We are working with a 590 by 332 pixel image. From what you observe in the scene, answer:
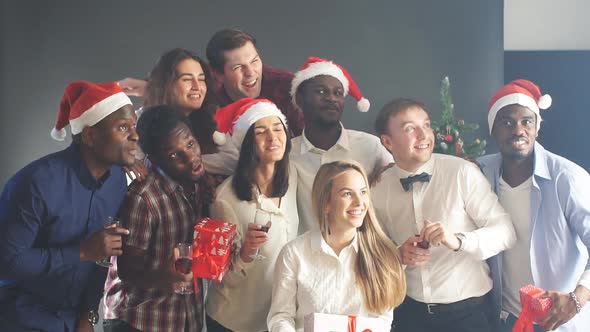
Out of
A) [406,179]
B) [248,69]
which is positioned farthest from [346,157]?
[248,69]

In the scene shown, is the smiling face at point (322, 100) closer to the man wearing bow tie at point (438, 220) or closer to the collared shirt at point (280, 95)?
the collared shirt at point (280, 95)

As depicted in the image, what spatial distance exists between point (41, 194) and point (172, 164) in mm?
582

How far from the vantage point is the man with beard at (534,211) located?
10.2 ft

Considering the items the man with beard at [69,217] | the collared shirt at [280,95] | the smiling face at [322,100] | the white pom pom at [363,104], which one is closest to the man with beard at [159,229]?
the man with beard at [69,217]

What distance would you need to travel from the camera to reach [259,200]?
315 cm

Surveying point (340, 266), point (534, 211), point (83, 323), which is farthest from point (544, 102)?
point (83, 323)

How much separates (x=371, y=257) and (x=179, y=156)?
0.97 metres

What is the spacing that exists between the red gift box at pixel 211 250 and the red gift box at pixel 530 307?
130cm

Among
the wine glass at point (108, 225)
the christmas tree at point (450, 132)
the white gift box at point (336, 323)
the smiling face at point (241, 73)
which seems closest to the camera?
the white gift box at point (336, 323)

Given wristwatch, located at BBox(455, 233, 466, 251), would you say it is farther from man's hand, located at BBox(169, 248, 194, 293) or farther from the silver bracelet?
man's hand, located at BBox(169, 248, 194, 293)

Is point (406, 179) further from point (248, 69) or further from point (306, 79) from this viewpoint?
point (248, 69)

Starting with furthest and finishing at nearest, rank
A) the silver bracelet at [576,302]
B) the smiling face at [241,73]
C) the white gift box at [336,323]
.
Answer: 1. the smiling face at [241,73]
2. the silver bracelet at [576,302]
3. the white gift box at [336,323]

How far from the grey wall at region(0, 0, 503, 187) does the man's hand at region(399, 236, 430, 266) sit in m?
0.99

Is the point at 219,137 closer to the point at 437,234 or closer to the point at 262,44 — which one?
the point at 262,44
